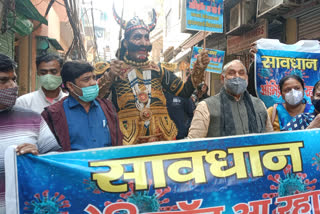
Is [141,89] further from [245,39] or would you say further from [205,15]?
[245,39]

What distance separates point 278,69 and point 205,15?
1.34 meters

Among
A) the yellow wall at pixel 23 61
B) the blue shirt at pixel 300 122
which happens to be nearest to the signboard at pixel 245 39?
the blue shirt at pixel 300 122

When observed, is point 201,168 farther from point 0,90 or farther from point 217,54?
point 217,54

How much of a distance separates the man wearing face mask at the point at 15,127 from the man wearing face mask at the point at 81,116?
0.61 feet

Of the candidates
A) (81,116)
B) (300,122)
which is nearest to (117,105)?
(81,116)

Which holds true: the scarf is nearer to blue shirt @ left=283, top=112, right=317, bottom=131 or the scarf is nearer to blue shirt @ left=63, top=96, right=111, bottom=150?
blue shirt @ left=283, top=112, right=317, bottom=131

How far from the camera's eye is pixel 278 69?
3742mm

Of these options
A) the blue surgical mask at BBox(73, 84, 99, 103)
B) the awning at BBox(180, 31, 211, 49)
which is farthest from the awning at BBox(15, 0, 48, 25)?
the awning at BBox(180, 31, 211, 49)

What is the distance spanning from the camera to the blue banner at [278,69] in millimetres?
3635

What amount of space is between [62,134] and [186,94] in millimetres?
1499

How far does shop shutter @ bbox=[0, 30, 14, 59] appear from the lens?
618 centimetres

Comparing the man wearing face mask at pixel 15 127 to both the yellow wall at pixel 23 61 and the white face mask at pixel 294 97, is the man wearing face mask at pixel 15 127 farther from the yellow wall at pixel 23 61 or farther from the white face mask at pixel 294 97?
the yellow wall at pixel 23 61

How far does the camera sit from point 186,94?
10.2 feet

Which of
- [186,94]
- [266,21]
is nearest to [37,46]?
[266,21]
